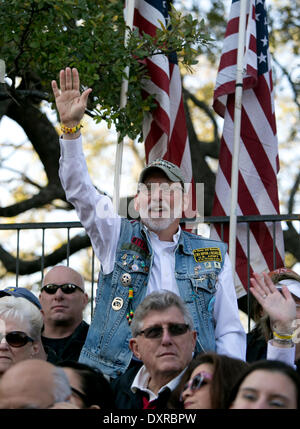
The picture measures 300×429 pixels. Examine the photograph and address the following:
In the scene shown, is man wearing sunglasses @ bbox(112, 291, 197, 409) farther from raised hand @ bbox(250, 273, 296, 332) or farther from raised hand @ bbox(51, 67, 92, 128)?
raised hand @ bbox(51, 67, 92, 128)

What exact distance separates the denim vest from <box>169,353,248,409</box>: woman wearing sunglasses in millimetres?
871

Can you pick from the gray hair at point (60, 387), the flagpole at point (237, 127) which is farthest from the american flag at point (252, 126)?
the gray hair at point (60, 387)

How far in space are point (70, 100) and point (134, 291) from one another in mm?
1207

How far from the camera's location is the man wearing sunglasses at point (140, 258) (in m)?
5.33

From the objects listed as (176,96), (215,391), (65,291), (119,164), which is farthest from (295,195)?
(215,391)

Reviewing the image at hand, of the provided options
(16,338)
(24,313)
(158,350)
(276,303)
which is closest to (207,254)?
(276,303)

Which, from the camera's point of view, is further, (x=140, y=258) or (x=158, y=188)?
(x=158, y=188)

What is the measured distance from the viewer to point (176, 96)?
28.2ft

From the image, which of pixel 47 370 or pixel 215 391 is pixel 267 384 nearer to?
pixel 215 391

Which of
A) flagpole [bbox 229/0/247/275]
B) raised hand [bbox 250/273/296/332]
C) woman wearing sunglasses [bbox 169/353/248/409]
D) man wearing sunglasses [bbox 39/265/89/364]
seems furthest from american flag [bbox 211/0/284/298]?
woman wearing sunglasses [bbox 169/353/248/409]

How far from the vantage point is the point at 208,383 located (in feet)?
13.9

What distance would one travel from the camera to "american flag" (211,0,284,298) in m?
8.10

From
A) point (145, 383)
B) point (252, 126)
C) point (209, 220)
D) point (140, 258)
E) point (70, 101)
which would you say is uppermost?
point (252, 126)

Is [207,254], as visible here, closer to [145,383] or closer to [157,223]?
[157,223]
